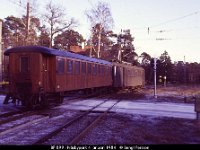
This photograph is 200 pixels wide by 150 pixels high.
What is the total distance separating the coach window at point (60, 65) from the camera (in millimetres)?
17820

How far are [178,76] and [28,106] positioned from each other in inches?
3114

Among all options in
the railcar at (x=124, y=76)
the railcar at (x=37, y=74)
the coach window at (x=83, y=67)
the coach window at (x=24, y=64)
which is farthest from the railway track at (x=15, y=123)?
the railcar at (x=124, y=76)

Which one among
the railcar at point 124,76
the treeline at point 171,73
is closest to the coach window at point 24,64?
the railcar at point 124,76

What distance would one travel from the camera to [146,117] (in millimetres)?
14164

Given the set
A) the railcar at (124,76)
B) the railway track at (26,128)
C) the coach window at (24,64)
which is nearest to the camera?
the railway track at (26,128)

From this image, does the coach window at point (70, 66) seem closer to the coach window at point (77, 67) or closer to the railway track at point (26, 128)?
the coach window at point (77, 67)

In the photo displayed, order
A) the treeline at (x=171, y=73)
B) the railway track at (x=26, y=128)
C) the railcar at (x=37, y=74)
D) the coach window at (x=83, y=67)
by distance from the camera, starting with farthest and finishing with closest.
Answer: the treeline at (x=171, y=73), the coach window at (x=83, y=67), the railcar at (x=37, y=74), the railway track at (x=26, y=128)

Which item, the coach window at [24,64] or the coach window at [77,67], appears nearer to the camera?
the coach window at [24,64]

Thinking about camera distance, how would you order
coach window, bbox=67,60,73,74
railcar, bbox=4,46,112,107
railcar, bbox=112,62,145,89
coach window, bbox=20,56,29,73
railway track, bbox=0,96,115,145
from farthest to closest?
1. railcar, bbox=112,62,145,89
2. coach window, bbox=67,60,73,74
3. coach window, bbox=20,56,29,73
4. railcar, bbox=4,46,112,107
5. railway track, bbox=0,96,115,145

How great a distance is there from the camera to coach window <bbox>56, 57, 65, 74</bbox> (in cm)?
1782

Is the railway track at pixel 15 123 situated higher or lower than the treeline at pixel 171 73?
lower

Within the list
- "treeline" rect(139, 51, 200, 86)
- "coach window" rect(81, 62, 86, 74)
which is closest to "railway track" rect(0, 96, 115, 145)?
"coach window" rect(81, 62, 86, 74)

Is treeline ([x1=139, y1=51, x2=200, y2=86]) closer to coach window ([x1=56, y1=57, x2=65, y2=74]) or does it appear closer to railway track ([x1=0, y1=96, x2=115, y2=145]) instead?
coach window ([x1=56, y1=57, x2=65, y2=74])

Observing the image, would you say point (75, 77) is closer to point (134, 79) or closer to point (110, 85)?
point (110, 85)
